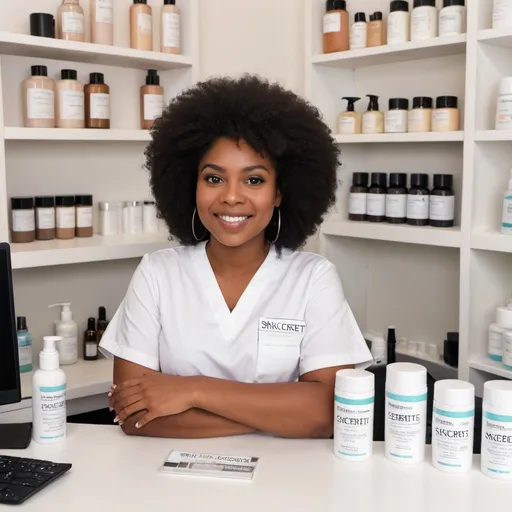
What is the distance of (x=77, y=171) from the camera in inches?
84.7

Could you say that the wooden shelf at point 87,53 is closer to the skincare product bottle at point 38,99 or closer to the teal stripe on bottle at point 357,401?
the skincare product bottle at point 38,99

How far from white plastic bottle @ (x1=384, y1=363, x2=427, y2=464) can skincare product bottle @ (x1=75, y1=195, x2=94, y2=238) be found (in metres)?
1.26

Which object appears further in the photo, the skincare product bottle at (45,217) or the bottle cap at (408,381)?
the skincare product bottle at (45,217)

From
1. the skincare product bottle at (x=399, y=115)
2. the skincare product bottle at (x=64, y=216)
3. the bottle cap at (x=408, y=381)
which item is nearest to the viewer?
the bottle cap at (x=408, y=381)

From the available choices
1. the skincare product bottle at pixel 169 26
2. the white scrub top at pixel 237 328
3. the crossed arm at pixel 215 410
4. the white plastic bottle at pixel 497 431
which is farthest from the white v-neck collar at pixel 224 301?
the skincare product bottle at pixel 169 26

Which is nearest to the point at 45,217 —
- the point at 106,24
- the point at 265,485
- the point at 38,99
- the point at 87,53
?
the point at 38,99

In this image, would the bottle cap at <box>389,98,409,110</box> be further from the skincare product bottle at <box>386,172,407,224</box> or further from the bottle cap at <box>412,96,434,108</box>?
the skincare product bottle at <box>386,172,407,224</box>

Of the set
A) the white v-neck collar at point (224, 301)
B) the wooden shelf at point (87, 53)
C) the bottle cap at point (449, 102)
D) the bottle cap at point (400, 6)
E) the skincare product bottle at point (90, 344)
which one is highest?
the bottle cap at point (400, 6)

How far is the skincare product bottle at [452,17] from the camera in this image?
1.95m

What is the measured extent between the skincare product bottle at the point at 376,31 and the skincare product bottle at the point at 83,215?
0.99 metres

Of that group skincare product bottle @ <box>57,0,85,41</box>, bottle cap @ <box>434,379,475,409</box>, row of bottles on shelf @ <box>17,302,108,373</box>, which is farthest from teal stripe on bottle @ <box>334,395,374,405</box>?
skincare product bottle @ <box>57,0,85,41</box>

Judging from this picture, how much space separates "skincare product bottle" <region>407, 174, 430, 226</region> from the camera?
2098mm

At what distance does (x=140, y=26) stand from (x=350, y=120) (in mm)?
723

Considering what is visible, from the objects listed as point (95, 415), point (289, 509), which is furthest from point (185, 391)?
point (95, 415)
